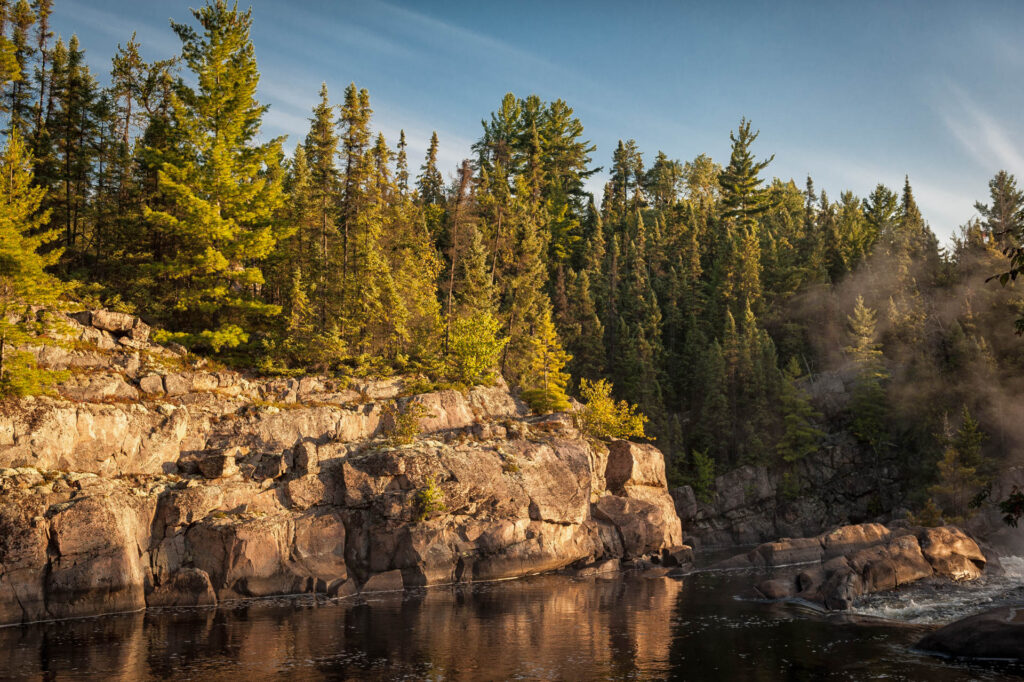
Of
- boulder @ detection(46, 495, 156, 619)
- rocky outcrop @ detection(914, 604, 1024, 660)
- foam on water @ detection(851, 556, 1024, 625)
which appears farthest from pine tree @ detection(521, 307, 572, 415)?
rocky outcrop @ detection(914, 604, 1024, 660)

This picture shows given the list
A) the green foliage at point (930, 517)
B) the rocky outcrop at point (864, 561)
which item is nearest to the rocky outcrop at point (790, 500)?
the green foliage at point (930, 517)

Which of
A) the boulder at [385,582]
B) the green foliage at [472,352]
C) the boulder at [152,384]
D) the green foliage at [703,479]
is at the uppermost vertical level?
the green foliage at [472,352]

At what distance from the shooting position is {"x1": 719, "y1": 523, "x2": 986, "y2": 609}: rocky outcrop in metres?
37.3

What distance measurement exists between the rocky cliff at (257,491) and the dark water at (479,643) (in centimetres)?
231

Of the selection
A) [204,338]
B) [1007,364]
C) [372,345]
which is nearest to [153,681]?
[204,338]

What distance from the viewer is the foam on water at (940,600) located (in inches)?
1287

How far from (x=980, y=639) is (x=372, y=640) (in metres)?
23.5

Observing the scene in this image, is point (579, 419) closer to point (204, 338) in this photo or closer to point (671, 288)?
point (204, 338)

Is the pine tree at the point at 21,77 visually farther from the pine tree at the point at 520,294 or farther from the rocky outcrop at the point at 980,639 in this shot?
the rocky outcrop at the point at 980,639

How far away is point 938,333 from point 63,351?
78.0 m

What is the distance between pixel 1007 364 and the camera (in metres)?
65.3

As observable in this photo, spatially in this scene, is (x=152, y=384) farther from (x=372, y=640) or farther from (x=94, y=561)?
(x=372, y=640)

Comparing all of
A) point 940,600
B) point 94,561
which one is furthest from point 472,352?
point 940,600

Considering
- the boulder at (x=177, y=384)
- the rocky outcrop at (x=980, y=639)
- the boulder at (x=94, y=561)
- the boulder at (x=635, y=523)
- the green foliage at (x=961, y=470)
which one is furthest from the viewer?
the green foliage at (x=961, y=470)
